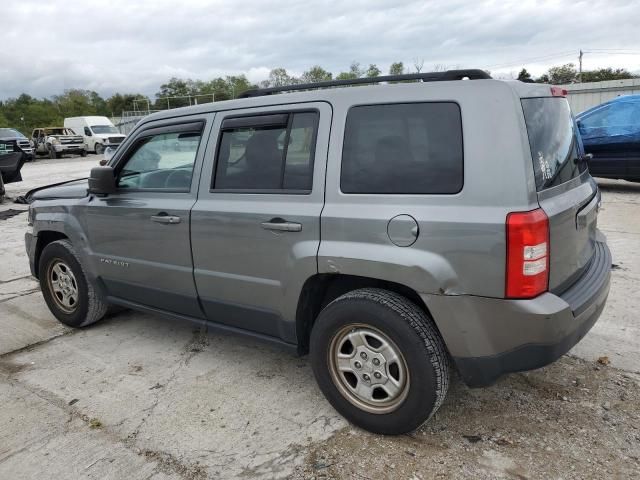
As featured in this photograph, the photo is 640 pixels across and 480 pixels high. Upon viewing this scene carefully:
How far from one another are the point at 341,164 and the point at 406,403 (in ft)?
4.21

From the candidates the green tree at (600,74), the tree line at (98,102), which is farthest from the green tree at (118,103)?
the green tree at (600,74)

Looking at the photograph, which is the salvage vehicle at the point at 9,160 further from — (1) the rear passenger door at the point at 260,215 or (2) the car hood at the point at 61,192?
(1) the rear passenger door at the point at 260,215

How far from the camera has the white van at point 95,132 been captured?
32688 millimetres

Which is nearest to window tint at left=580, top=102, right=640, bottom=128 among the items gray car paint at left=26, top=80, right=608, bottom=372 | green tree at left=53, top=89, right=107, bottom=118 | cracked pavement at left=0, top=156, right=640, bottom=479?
cracked pavement at left=0, top=156, right=640, bottom=479

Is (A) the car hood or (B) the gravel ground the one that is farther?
(A) the car hood

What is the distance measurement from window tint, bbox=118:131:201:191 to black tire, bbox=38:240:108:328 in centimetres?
89

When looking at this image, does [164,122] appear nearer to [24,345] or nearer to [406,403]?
[24,345]

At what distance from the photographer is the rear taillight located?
2.26 meters

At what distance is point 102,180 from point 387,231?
2.27m

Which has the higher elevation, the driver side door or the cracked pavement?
the driver side door

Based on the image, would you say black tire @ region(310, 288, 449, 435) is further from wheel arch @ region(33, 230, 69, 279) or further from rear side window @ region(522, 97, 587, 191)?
wheel arch @ region(33, 230, 69, 279)

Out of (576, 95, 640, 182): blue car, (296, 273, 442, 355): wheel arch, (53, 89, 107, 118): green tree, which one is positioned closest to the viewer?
(296, 273, 442, 355): wheel arch

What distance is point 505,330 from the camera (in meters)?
2.37

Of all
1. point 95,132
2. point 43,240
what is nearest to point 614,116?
point 43,240
